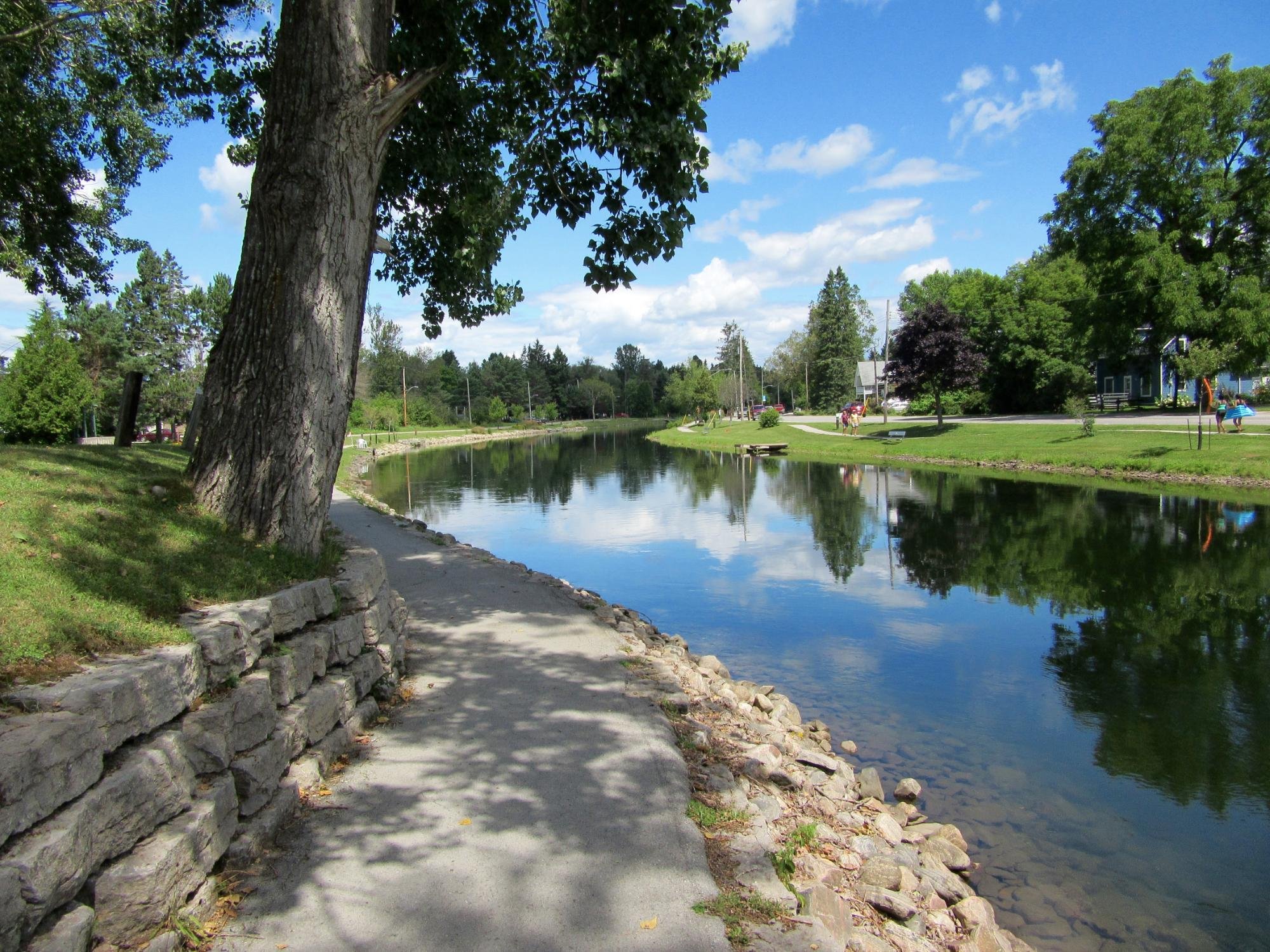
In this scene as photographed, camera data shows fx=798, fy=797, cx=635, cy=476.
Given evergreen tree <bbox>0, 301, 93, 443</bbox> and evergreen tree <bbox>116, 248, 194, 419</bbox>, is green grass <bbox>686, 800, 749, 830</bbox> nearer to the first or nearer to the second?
evergreen tree <bbox>0, 301, 93, 443</bbox>

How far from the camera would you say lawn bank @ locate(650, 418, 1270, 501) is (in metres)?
23.8

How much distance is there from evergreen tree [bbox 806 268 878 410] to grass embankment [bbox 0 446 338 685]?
7301 centimetres

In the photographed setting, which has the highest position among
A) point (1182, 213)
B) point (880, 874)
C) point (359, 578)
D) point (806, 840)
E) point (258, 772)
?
point (1182, 213)

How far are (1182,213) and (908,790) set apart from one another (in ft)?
129

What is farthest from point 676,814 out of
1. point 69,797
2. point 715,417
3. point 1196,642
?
point 715,417

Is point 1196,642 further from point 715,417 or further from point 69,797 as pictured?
point 715,417

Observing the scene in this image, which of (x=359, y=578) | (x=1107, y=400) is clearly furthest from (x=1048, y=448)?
(x=359, y=578)

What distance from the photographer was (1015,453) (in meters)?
31.8

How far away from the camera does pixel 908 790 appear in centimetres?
643

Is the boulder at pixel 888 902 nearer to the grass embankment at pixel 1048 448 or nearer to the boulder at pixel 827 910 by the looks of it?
the boulder at pixel 827 910

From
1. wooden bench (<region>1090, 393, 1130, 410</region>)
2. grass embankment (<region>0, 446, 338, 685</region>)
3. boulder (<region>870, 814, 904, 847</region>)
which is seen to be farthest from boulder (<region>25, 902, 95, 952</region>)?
wooden bench (<region>1090, 393, 1130, 410</region>)

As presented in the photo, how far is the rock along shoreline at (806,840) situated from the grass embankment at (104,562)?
295cm

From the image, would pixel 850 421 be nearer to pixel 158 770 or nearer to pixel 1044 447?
pixel 1044 447

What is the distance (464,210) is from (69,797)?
7.68 meters
